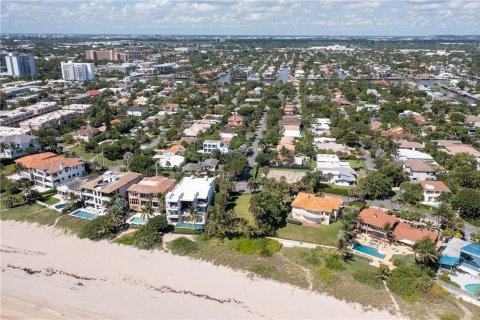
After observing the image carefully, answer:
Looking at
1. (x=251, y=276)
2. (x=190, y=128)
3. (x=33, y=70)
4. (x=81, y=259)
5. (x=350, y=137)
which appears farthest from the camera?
(x=33, y=70)

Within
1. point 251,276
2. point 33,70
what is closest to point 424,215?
point 251,276

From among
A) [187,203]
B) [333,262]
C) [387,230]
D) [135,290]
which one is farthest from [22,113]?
[387,230]

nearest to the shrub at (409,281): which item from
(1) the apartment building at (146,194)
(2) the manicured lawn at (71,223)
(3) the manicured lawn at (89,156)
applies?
(1) the apartment building at (146,194)

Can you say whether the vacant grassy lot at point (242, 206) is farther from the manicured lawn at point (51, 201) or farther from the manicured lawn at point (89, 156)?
the manicured lawn at point (89, 156)

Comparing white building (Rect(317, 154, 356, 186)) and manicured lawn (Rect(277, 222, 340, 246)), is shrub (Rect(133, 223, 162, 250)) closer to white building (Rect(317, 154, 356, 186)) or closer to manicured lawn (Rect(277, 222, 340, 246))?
manicured lawn (Rect(277, 222, 340, 246))

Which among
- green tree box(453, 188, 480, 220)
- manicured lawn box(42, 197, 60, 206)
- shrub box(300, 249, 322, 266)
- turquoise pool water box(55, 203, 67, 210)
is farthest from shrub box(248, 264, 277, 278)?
manicured lawn box(42, 197, 60, 206)

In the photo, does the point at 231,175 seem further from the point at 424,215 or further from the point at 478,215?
the point at 478,215
